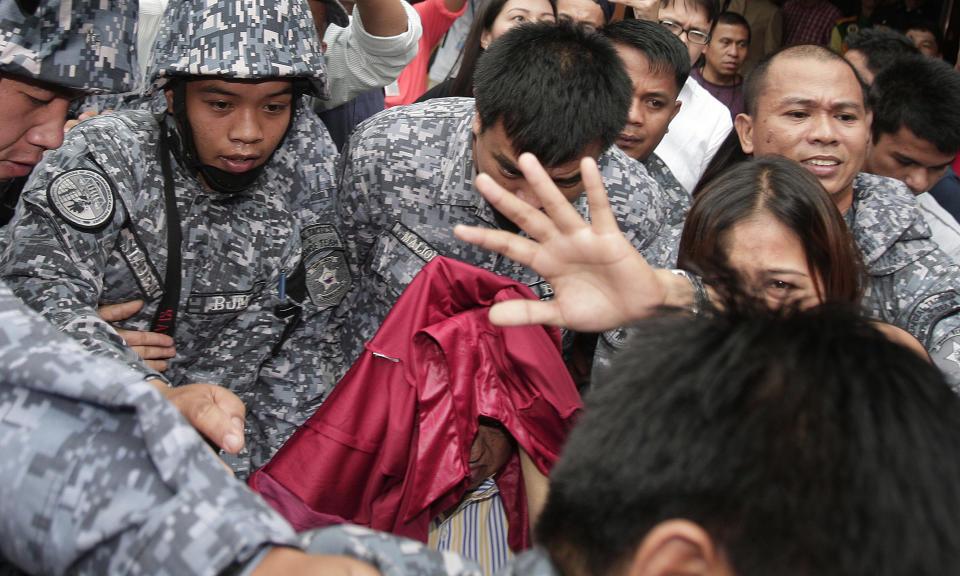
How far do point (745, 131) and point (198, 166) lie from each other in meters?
1.67

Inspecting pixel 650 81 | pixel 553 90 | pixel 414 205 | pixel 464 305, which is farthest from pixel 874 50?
pixel 464 305

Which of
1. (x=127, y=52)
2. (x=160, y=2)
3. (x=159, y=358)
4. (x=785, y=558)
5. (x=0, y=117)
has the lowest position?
(x=159, y=358)

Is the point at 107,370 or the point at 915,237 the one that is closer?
the point at 107,370

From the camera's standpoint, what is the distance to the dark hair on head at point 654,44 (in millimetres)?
2629

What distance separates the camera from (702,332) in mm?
846

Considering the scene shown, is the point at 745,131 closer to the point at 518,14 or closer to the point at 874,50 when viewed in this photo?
the point at 518,14

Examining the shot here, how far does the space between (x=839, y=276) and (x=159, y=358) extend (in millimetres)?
1510

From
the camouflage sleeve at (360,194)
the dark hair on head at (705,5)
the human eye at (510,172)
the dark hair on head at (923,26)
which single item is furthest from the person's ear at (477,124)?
the dark hair on head at (923,26)

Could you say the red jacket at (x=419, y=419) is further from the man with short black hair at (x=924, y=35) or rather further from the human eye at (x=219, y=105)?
the man with short black hair at (x=924, y=35)

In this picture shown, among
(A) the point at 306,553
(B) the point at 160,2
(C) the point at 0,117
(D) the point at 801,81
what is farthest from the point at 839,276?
(B) the point at 160,2

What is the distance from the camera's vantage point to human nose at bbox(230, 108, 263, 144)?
5.92 feet

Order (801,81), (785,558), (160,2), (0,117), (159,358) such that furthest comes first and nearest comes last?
(160,2), (801,81), (159,358), (0,117), (785,558)

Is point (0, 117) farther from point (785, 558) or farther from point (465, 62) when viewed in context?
point (465, 62)

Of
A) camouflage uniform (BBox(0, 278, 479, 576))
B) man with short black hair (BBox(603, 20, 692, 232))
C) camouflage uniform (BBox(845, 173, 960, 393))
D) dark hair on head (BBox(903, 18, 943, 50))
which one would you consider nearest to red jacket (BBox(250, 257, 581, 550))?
camouflage uniform (BBox(0, 278, 479, 576))
